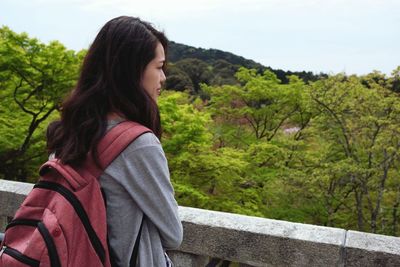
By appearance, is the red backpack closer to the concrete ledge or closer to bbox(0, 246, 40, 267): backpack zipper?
bbox(0, 246, 40, 267): backpack zipper

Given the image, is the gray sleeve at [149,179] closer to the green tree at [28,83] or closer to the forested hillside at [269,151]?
the forested hillside at [269,151]

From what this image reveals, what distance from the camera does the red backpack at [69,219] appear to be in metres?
1.20

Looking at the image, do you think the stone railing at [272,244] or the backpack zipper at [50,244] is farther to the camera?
the stone railing at [272,244]

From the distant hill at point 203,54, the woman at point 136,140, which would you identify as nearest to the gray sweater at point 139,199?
the woman at point 136,140

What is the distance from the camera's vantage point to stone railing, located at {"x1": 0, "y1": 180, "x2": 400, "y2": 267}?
2.16 m

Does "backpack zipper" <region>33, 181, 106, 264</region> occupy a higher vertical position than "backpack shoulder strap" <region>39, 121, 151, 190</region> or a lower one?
lower

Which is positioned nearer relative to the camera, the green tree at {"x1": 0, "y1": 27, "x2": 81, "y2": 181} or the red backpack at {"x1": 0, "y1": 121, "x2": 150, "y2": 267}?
the red backpack at {"x1": 0, "y1": 121, "x2": 150, "y2": 267}

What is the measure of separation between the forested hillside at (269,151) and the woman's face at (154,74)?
7126 millimetres

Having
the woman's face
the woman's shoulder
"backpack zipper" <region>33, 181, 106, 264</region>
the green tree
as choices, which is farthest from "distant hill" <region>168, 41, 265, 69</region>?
"backpack zipper" <region>33, 181, 106, 264</region>

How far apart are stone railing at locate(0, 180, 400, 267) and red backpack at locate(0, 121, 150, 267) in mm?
1130

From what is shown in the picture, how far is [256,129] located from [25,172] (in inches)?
384

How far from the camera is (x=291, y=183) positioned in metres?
11.4

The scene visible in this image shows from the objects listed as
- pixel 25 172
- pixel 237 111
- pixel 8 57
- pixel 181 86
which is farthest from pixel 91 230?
pixel 181 86

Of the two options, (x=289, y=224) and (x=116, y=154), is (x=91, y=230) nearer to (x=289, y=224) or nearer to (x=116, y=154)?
(x=116, y=154)
